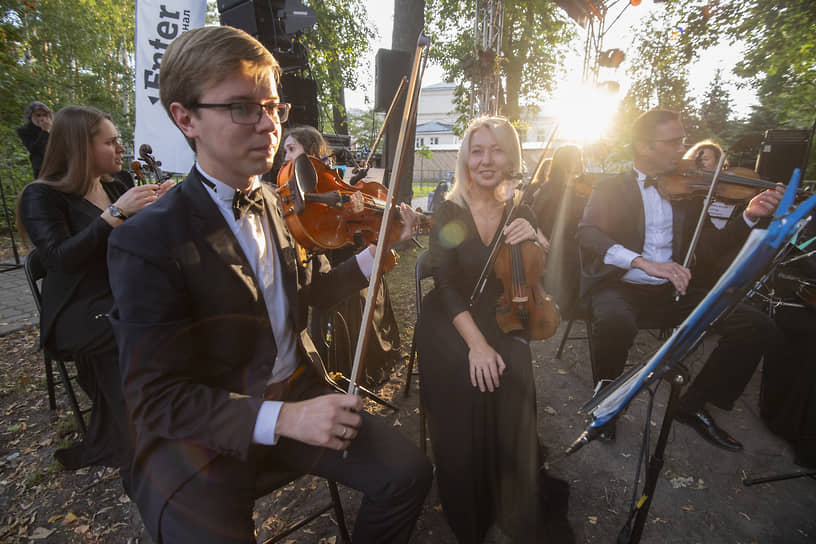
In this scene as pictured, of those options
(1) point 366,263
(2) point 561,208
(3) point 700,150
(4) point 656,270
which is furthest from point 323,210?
(3) point 700,150

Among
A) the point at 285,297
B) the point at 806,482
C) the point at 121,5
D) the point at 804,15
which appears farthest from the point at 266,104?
the point at 121,5

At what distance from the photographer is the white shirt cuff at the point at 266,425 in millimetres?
1101

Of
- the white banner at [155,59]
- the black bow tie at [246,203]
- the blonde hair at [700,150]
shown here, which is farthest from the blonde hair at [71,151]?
the blonde hair at [700,150]

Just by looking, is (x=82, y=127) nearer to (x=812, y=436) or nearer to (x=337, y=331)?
(x=337, y=331)

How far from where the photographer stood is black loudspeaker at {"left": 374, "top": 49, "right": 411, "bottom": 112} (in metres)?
4.44

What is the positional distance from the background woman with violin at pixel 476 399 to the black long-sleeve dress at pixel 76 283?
5.69 ft

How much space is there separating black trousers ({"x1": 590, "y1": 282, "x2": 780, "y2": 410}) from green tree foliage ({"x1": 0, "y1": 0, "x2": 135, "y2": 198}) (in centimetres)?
1165

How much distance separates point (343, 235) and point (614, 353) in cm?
204

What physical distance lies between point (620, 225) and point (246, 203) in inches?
108

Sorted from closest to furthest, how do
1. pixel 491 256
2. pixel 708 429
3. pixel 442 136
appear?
pixel 491 256 → pixel 708 429 → pixel 442 136

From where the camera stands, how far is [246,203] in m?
1.39

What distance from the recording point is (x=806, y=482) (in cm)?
216

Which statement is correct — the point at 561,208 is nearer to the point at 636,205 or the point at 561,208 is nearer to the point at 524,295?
the point at 636,205

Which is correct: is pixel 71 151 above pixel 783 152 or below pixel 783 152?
below
